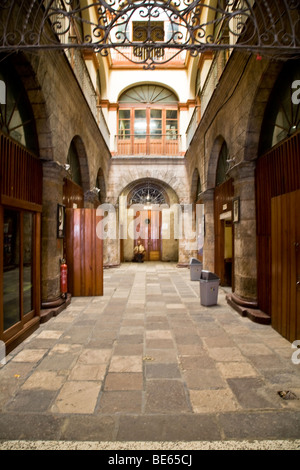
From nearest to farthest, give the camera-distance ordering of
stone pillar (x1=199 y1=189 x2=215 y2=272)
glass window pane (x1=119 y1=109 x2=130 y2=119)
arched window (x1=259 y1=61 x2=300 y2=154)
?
arched window (x1=259 y1=61 x2=300 y2=154) → stone pillar (x1=199 y1=189 x2=215 y2=272) → glass window pane (x1=119 y1=109 x2=130 y2=119)

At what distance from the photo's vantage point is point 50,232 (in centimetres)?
559

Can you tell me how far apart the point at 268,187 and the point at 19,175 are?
4.18 m

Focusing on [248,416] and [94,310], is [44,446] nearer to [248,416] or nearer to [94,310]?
[248,416]

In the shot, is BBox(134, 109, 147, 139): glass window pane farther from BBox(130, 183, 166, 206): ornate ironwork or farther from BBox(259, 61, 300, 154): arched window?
BBox(259, 61, 300, 154): arched window

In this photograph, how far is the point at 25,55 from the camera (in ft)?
14.2

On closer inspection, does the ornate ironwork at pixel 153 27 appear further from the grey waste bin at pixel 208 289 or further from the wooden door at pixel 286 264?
the grey waste bin at pixel 208 289

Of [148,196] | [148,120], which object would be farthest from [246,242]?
[148,120]

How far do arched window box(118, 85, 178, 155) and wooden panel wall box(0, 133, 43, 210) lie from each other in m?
10.0

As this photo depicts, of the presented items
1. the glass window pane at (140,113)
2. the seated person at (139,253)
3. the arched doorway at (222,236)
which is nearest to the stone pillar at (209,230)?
the arched doorway at (222,236)

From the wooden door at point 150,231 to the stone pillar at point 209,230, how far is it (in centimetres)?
670

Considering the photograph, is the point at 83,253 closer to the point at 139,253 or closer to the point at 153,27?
the point at 153,27

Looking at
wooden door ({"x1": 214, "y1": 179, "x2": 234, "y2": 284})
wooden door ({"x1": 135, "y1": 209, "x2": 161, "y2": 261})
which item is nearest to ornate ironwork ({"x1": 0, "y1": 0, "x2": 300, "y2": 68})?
wooden door ({"x1": 214, "y1": 179, "x2": 234, "y2": 284})

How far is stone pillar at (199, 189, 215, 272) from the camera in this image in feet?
30.1

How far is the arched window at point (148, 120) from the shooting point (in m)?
14.6
